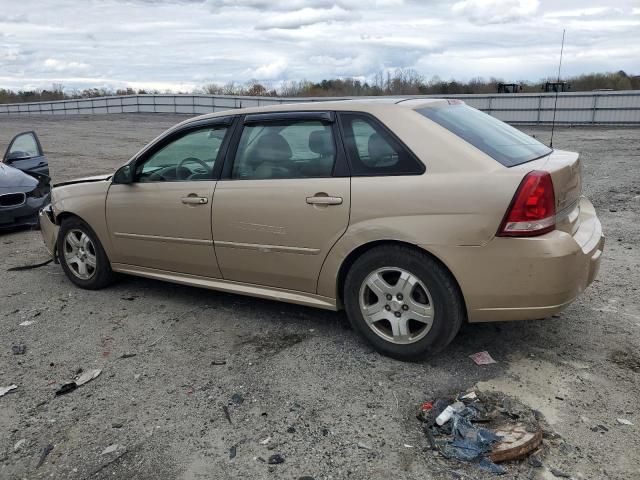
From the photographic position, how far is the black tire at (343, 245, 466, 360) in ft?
11.1

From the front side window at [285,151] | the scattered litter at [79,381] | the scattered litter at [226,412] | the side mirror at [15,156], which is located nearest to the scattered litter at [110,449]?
the scattered litter at [226,412]

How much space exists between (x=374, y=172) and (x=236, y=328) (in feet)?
5.42

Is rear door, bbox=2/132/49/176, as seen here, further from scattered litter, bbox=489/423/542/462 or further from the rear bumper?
scattered litter, bbox=489/423/542/462

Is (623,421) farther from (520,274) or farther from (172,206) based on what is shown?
(172,206)

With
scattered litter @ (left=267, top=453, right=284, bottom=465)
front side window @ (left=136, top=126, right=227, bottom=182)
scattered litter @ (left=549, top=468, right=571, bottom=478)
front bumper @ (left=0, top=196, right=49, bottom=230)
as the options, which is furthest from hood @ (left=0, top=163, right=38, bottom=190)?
scattered litter @ (left=549, top=468, right=571, bottom=478)

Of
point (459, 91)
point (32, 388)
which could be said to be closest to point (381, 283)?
point (32, 388)

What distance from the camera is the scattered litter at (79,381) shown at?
3.46 m

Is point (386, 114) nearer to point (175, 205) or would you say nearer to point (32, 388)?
point (175, 205)

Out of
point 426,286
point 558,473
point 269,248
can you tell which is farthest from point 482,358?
point 269,248

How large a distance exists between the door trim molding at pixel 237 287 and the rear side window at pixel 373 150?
949 mm

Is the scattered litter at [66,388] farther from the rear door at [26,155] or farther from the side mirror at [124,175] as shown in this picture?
the rear door at [26,155]

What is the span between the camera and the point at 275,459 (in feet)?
8.97

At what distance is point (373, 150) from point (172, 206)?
177 centimetres

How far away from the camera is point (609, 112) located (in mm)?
26172
